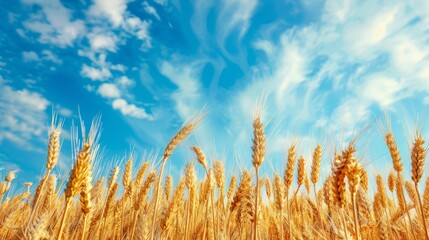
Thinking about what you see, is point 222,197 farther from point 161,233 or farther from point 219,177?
point 161,233

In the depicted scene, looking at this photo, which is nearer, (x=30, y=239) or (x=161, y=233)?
(x=30, y=239)

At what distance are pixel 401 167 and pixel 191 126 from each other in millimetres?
2783

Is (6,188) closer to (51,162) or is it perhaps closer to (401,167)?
(51,162)

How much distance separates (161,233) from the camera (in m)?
4.38

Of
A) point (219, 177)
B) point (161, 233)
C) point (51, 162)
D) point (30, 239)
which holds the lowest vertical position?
point (30, 239)

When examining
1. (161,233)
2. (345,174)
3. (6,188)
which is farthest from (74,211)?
(345,174)

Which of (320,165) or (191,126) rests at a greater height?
(320,165)

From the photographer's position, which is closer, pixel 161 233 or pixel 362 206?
pixel 161 233

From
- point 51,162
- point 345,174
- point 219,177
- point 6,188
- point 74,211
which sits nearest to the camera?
point 345,174

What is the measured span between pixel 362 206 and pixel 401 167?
0.75 m

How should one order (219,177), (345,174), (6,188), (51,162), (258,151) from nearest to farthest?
(345,174) → (258,151) → (51,162) → (219,177) → (6,188)

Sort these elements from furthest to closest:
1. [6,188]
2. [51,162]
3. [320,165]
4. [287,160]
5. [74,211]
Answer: [6,188] < [74,211] < [320,165] < [287,160] < [51,162]

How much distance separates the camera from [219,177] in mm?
4645

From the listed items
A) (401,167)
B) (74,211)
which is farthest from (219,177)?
(74,211)
